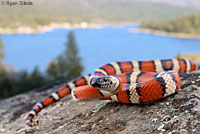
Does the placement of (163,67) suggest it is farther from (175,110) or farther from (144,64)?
(175,110)

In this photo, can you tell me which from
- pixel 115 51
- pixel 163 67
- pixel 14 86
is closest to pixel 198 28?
pixel 115 51

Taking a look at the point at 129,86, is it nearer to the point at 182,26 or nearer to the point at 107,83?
the point at 107,83

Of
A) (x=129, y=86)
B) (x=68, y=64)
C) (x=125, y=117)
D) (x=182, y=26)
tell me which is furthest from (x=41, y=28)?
(x=125, y=117)

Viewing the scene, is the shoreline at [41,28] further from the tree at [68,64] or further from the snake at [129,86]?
the snake at [129,86]

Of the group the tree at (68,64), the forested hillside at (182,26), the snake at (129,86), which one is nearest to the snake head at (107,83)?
the snake at (129,86)

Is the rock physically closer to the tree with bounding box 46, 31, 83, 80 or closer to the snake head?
the snake head
